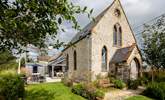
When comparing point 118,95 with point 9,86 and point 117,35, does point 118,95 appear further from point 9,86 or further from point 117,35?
point 117,35

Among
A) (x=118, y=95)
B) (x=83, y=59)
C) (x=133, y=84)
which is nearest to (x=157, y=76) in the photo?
(x=133, y=84)

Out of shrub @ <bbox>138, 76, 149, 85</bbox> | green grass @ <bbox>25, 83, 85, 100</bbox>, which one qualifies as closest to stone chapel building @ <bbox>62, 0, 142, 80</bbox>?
shrub @ <bbox>138, 76, 149, 85</bbox>

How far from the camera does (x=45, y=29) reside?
10844 mm

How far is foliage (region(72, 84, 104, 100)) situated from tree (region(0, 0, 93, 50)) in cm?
1714

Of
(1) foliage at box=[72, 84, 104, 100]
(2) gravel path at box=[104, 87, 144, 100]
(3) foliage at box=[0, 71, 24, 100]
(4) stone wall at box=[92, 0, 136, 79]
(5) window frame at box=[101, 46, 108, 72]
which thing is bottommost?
(2) gravel path at box=[104, 87, 144, 100]

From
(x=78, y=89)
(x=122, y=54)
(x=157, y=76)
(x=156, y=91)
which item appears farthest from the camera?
(x=122, y=54)

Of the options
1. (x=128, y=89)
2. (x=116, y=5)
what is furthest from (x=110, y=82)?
(x=116, y=5)

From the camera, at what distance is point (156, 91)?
29.8m

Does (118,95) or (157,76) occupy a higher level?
(157,76)

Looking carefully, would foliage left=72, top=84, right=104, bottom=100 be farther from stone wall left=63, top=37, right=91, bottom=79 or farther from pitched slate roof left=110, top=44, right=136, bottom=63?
pitched slate roof left=110, top=44, right=136, bottom=63

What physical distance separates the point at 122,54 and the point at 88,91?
12160mm

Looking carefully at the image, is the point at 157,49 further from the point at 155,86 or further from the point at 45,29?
the point at 45,29

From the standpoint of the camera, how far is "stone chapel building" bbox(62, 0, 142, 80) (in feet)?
126

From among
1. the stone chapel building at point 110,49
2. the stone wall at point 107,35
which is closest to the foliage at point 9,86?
the stone chapel building at point 110,49
